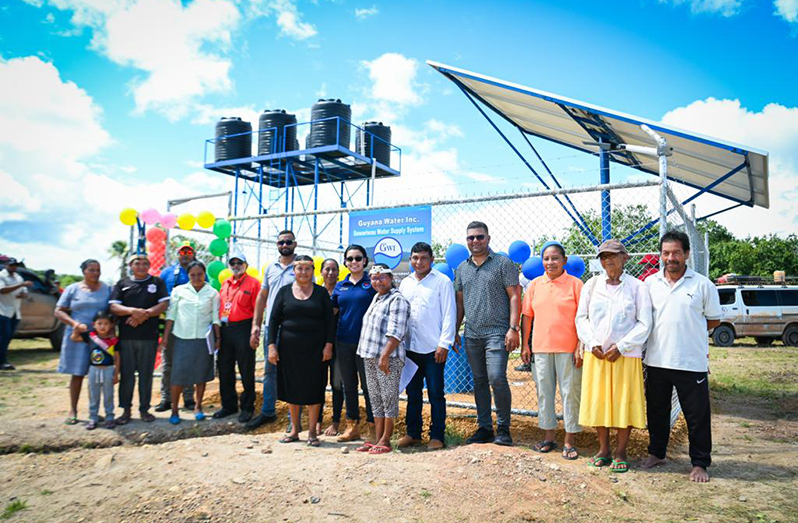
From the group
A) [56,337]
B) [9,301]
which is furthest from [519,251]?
[56,337]

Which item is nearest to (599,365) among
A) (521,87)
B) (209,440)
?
(209,440)

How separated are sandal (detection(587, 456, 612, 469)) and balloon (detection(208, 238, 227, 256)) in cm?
627

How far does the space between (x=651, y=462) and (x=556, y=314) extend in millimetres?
1441

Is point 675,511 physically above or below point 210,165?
below

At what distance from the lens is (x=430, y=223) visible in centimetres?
597

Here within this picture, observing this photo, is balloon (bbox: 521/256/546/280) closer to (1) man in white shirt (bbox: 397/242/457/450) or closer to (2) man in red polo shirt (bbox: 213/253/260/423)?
(1) man in white shirt (bbox: 397/242/457/450)

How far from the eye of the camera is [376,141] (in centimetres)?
2064

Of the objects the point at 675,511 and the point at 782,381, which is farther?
the point at 782,381

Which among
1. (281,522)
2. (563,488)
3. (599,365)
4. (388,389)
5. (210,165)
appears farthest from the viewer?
(210,165)

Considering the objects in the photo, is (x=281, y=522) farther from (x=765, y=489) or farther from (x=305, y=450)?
(x=765, y=489)

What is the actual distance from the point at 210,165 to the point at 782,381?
19.7 metres

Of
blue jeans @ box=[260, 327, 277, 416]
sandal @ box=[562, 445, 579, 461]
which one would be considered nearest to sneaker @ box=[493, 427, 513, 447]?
sandal @ box=[562, 445, 579, 461]

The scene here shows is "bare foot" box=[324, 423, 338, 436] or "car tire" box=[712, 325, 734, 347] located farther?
"car tire" box=[712, 325, 734, 347]

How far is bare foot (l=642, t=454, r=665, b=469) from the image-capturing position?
13.8 ft
